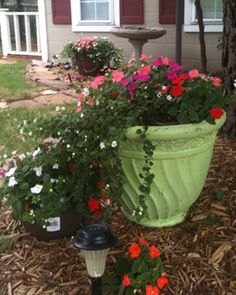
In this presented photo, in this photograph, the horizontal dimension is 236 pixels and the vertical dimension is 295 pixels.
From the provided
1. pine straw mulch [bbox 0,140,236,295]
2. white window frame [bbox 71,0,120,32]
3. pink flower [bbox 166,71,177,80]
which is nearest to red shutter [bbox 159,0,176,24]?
white window frame [bbox 71,0,120,32]

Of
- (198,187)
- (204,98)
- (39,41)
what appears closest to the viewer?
(204,98)

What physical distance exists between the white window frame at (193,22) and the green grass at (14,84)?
8.09 feet

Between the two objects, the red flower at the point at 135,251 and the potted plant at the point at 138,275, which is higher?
the red flower at the point at 135,251

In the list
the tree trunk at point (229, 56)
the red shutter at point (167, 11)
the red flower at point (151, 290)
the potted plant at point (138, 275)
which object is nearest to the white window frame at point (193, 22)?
the red shutter at point (167, 11)

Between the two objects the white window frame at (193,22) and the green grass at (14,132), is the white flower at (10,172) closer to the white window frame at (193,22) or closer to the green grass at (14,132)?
the green grass at (14,132)

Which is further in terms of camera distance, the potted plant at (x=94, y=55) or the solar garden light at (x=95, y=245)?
the potted plant at (x=94, y=55)

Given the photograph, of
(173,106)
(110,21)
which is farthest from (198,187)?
(110,21)

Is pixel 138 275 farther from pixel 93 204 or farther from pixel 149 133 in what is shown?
pixel 149 133

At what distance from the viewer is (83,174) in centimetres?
206

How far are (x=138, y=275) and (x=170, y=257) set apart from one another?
288 mm

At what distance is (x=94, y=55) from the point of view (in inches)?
266

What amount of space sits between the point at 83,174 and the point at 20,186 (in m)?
0.30

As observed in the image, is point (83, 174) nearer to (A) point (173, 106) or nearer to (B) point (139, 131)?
(B) point (139, 131)

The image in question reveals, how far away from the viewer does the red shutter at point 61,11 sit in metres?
7.86
